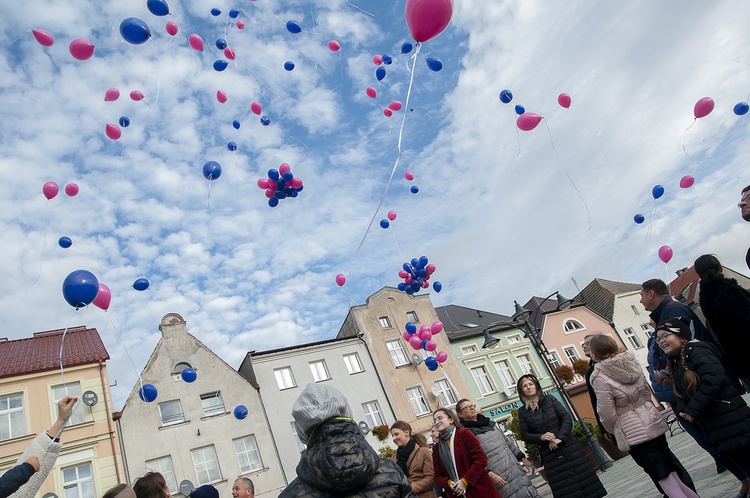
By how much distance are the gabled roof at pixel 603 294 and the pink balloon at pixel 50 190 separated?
29.7 meters

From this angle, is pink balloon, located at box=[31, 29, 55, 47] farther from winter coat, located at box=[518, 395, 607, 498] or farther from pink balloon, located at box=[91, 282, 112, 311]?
winter coat, located at box=[518, 395, 607, 498]

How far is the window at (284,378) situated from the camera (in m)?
20.9

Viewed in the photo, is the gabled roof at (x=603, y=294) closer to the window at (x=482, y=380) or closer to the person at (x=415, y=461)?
the window at (x=482, y=380)

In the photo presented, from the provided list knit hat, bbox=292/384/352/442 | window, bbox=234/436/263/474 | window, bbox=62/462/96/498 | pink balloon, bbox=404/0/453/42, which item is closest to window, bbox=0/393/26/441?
window, bbox=62/462/96/498

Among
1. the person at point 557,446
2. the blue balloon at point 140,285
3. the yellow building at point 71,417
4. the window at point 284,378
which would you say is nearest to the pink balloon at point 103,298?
the blue balloon at point 140,285

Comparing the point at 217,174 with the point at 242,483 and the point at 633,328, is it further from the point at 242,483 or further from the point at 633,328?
the point at 633,328

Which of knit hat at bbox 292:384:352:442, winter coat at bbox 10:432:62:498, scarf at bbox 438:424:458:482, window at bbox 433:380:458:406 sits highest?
window at bbox 433:380:458:406

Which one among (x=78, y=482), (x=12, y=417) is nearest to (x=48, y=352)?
(x=12, y=417)

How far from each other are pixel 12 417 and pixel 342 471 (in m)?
17.8

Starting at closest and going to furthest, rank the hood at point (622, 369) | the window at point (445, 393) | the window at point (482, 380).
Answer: the hood at point (622, 369), the window at point (445, 393), the window at point (482, 380)

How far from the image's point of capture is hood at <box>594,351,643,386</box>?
3.95 metres

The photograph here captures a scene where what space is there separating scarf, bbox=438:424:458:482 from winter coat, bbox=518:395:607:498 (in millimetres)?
1028

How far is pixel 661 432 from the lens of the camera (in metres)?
3.82

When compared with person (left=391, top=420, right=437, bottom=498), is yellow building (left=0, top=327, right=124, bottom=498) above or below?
above
